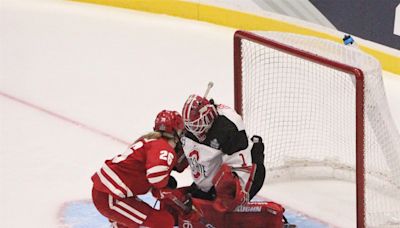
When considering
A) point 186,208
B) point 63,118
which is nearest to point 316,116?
point 186,208

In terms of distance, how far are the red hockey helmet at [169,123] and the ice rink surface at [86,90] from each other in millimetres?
694

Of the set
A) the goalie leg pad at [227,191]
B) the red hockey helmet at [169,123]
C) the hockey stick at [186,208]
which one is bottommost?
the hockey stick at [186,208]

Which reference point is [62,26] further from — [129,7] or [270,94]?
[270,94]

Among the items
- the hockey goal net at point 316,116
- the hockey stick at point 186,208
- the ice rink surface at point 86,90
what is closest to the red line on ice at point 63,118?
the ice rink surface at point 86,90

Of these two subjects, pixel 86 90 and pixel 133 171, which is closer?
pixel 133 171

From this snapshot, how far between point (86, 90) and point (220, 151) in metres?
2.07

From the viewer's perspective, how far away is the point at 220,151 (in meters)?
3.22

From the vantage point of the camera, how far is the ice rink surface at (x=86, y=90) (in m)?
3.85

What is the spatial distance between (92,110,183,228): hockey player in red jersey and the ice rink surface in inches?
16.8

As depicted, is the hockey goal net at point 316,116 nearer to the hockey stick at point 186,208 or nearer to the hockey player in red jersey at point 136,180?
the hockey stick at point 186,208

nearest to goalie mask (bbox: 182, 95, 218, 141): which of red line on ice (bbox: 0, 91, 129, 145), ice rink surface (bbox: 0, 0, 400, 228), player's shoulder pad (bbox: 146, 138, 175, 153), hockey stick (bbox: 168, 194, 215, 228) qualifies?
player's shoulder pad (bbox: 146, 138, 175, 153)

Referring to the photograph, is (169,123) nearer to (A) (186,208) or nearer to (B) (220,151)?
(B) (220,151)

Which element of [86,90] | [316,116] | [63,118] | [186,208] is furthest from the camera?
[86,90]

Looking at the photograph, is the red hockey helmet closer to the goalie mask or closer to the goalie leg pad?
the goalie mask
